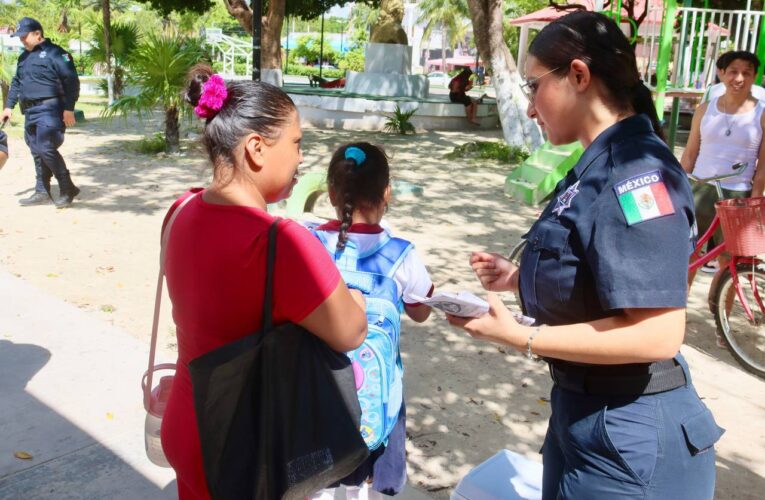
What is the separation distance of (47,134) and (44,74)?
675mm

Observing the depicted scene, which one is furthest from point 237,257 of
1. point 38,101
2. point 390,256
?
point 38,101

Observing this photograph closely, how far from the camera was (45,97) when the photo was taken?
28.0 ft

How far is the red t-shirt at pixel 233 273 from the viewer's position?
1581mm

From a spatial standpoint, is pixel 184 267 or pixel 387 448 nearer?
pixel 184 267

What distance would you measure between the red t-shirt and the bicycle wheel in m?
3.67

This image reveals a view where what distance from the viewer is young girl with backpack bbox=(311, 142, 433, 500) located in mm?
2176

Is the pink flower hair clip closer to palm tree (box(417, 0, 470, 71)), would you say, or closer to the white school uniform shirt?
the white school uniform shirt

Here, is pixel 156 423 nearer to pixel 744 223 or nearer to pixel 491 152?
pixel 744 223

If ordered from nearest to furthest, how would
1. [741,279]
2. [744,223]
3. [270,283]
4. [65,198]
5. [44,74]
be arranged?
[270,283] → [744,223] → [741,279] → [44,74] → [65,198]

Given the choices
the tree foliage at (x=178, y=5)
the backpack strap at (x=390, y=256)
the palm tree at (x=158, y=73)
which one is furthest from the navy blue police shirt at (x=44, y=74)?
the tree foliage at (x=178, y=5)

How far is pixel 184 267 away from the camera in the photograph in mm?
1681

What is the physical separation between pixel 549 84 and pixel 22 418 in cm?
325

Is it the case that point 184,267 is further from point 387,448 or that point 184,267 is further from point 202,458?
point 387,448

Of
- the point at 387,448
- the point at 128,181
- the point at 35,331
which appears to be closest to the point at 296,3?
the point at 128,181
